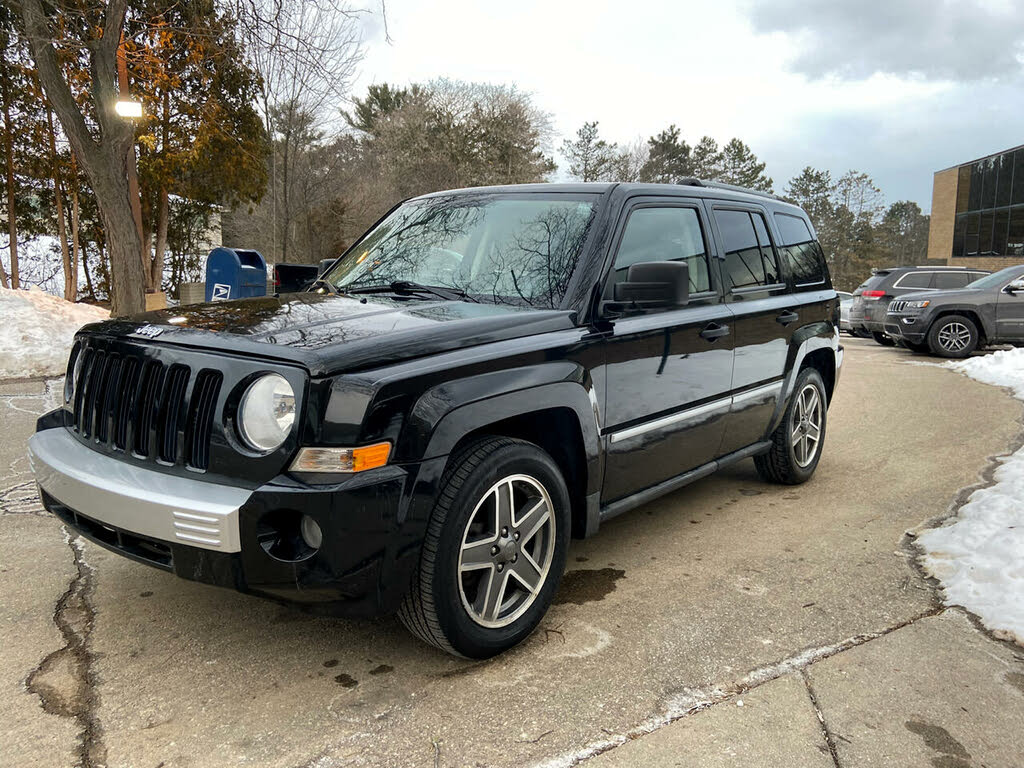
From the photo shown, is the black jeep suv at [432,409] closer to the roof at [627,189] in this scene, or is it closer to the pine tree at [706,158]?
the roof at [627,189]

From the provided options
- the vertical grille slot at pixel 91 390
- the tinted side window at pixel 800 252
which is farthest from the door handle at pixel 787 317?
the vertical grille slot at pixel 91 390

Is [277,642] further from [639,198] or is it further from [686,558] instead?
[639,198]

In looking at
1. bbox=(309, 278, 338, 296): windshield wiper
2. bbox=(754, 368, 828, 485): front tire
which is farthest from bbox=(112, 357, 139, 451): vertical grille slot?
bbox=(754, 368, 828, 485): front tire

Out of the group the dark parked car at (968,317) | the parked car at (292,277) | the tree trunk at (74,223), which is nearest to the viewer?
the parked car at (292,277)

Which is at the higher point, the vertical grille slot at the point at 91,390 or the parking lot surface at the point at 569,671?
the vertical grille slot at the point at 91,390

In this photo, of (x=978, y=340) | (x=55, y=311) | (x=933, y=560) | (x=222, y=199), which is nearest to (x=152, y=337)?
(x=933, y=560)

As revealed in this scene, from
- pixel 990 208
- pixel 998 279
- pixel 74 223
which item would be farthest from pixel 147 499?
pixel 990 208

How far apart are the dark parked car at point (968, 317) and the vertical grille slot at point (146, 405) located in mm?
14302

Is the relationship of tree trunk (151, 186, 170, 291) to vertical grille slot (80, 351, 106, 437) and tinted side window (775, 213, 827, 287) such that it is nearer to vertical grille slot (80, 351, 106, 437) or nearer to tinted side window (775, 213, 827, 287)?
tinted side window (775, 213, 827, 287)

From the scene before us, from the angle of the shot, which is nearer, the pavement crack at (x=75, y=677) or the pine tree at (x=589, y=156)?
the pavement crack at (x=75, y=677)

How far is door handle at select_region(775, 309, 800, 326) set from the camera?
4.80m

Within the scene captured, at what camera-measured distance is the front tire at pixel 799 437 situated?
519cm

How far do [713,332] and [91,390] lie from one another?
2.84m

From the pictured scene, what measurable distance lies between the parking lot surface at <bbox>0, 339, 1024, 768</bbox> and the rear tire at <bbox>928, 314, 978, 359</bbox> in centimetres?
1139
